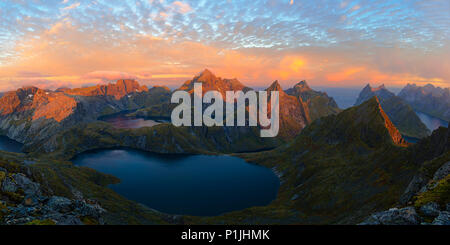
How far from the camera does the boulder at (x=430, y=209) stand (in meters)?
33.9

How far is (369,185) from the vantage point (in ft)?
391

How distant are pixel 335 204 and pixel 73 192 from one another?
490 ft

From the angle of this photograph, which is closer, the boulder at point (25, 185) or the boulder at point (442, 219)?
Result: the boulder at point (442, 219)

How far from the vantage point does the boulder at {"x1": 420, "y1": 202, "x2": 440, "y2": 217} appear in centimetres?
3392

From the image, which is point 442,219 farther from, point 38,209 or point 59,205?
point 59,205

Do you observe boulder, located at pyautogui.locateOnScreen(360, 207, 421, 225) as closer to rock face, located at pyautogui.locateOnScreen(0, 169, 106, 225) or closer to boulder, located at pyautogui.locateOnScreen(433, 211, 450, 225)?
boulder, located at pyautogui.locateOnScreen(433, 211, 450, 225)

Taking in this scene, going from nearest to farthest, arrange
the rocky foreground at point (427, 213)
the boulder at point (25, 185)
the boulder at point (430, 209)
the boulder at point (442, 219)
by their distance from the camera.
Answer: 1. the boulder at point (442, 219)
2. the rocky foreground at point (427, 213)
3. the boulder at point (430, 209)
4. the boulder at point (25, 185)

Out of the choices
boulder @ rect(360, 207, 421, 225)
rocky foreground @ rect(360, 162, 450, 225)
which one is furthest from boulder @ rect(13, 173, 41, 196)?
rocky foreground @ rect(360, 162, 450, 225)

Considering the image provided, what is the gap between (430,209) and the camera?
35188 mm

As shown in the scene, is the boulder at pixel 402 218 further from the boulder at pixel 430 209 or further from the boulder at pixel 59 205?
the boulder at pixel 59 205

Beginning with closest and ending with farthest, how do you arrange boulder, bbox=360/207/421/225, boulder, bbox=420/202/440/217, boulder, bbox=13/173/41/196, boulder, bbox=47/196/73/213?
boulder, bbox=420/202/440/217 < boulder, bbox=360/207/421/225 < boulder, bbox=47/196/73/213 < boulder, bbox=13/173/41/196

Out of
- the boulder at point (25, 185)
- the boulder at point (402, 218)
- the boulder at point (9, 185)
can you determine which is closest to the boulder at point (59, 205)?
the boulder at point (9, 185)
